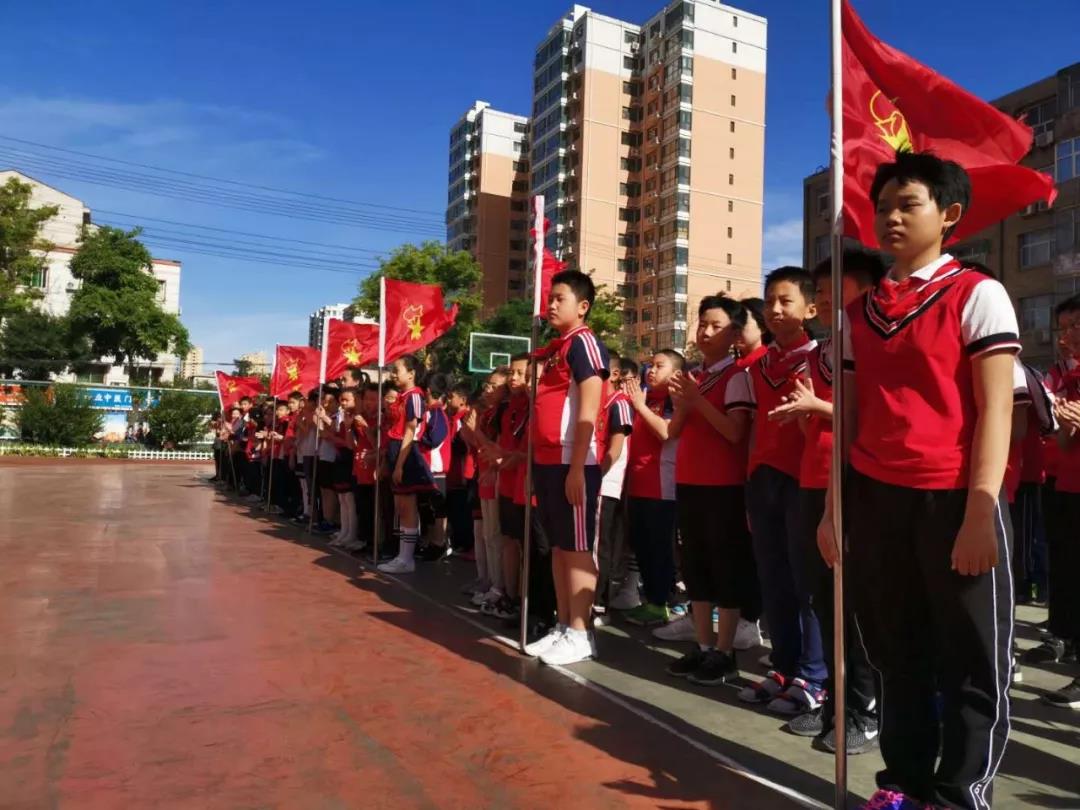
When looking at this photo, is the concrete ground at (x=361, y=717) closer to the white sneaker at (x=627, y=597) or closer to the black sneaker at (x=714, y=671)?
the black sneaker at (x=714, y=671)

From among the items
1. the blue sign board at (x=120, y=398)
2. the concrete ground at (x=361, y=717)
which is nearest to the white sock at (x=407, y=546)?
the concrete ground at (x=361, y=717)

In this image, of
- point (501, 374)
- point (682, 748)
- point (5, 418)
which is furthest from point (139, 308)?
point (682, 748)

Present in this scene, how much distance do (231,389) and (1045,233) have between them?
27265mm

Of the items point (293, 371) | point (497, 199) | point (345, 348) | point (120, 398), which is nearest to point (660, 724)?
point (345, 348)

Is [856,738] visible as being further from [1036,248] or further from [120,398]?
[1036,248]

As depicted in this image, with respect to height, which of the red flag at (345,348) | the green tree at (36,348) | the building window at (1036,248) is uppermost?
the building window at (1036,248)

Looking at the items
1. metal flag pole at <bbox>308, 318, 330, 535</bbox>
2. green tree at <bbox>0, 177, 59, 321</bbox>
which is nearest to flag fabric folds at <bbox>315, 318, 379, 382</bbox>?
metal flag pole at <bbox>308, 318, 330, 535</bbox>

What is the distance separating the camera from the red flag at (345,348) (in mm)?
11094

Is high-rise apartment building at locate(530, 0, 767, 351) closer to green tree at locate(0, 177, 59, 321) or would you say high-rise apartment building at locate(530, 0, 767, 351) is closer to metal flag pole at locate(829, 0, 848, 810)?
green tree at locate(0, 177, 59, 321)

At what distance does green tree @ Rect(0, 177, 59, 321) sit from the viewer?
2934 centimetres

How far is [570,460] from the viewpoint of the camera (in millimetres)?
4914

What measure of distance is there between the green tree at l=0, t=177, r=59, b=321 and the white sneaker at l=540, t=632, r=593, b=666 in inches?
1192

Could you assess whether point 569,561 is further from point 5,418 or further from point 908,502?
point 5,418

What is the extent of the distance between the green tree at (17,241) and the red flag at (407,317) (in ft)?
84.5
